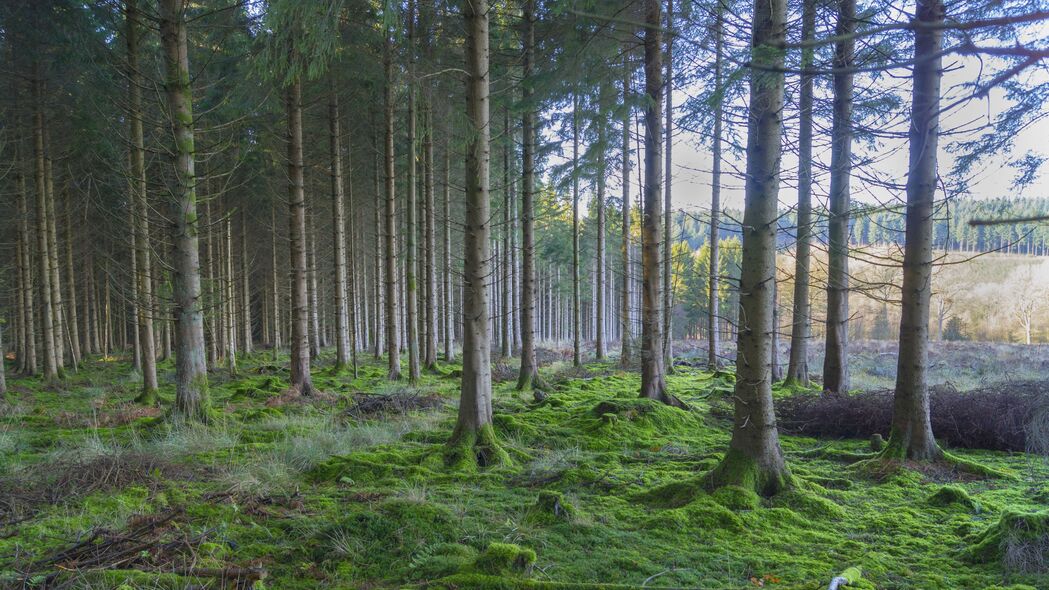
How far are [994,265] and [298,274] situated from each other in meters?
60.3

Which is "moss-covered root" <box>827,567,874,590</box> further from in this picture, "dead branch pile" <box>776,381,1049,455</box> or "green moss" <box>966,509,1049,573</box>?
"dead branch pile" <box>776,381,1049,455</box>

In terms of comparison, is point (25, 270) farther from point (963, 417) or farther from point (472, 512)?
point (963, 417)

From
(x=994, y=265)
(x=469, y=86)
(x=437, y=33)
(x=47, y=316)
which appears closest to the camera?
(x=469, y=86)

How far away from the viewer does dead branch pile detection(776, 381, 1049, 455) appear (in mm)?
6660

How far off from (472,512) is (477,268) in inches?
109

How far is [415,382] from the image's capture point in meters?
12.7

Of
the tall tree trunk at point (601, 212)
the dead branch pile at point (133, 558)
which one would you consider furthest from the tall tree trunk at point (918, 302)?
the dead branch pile at point (133, 558)

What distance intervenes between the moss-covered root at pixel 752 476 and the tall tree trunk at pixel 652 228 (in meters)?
4.03

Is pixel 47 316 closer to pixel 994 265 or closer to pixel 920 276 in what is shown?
pixel 920 276

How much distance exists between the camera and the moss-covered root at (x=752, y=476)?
473 centimetres

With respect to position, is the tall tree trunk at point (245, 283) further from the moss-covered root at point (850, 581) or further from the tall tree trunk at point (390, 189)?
the moss-covered root at point (850, 581)

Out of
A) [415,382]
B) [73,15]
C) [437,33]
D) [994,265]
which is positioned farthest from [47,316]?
[994,265]

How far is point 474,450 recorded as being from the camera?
6180mm

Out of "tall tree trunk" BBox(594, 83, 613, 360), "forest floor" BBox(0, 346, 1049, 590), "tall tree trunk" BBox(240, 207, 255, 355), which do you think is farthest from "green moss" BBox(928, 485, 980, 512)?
"tall tree trunk" BBox(240, 207, 255, 355)
